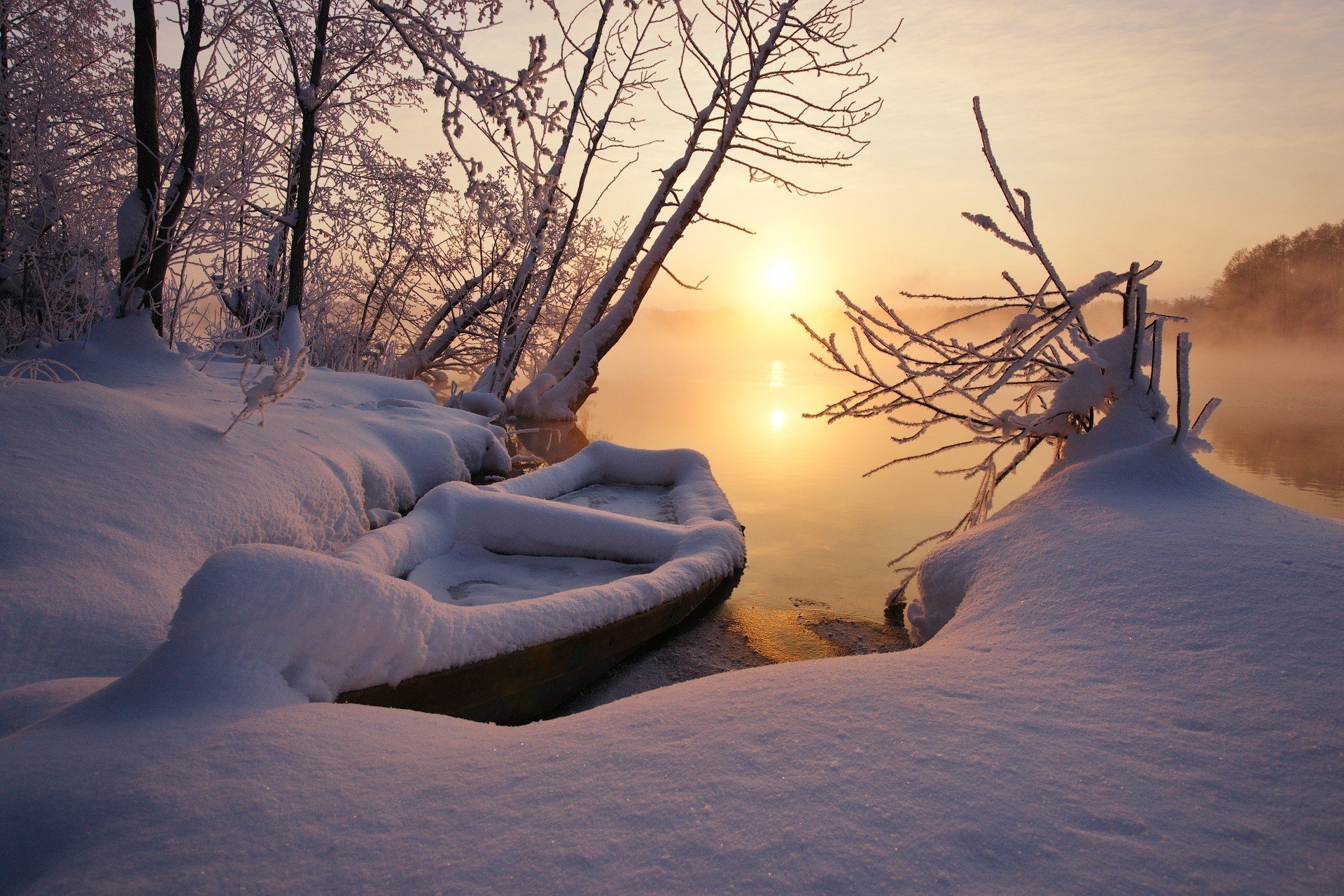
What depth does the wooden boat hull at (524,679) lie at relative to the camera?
2119mm

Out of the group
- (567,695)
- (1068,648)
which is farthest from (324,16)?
(1068,648)

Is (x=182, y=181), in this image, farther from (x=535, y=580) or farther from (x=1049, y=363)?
(x=1049, y=363)

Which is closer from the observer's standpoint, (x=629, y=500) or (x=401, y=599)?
(x=401, y=599)

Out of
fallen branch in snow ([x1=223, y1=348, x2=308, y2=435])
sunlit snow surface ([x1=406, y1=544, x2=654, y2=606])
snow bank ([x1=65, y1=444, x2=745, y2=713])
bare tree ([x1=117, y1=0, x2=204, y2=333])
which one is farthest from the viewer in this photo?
bare tree ([x1=117, y1=0, x2=204, y2=333])

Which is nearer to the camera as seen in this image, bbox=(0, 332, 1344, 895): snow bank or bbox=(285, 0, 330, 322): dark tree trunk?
bbox=(0, 332, 1344, 895): snow bank

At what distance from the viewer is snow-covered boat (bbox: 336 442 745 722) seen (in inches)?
91.2

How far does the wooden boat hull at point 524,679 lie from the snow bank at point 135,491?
2.48ft

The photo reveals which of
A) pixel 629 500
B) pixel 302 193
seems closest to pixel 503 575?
pixel 629 500

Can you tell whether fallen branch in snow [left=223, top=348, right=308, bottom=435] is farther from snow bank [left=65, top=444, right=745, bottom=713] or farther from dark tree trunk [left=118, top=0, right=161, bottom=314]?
dark tree trunk [left=118, top=0, right=161, bottom=314]

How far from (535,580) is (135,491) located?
70.3 inches

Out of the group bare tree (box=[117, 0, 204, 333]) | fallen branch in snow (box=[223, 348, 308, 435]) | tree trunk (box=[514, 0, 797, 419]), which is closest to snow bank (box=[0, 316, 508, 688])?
fallen branch in snow (box=[223, 348, 308, 435])

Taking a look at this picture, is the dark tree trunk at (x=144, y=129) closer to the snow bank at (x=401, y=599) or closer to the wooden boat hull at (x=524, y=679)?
the snow bank at (x=401, y=599)

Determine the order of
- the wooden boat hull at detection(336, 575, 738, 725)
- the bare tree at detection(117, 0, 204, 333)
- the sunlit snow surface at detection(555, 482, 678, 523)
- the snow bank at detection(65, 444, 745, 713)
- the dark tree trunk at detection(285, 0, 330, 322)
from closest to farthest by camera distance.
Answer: the snow bank at detection(65, 444, 745, 713)
the wooden boat hull at detection(336, 575, 738, 725)
the bare tree at detection(117, 0, 204, 333)
the sunlit snow surface at detection(555, 482, 678, 523)
the dark tree trunk at detection(285, 0, 330, 322)

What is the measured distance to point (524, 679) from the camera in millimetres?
2596
